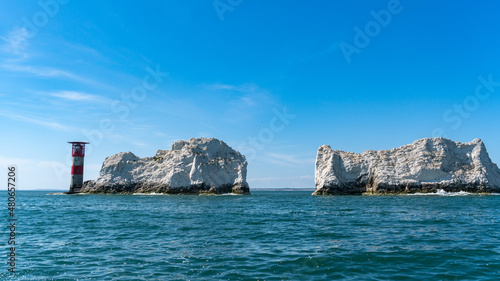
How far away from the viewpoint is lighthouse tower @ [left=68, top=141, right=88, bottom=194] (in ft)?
303

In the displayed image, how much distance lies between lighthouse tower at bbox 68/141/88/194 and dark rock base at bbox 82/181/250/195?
2.71 meters

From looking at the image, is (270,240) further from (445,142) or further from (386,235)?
(445,142)

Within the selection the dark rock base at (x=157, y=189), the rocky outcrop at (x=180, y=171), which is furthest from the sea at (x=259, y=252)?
the rocky outcrop at (x=180, y=171)

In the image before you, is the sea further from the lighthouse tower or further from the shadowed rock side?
the lighthouse tower

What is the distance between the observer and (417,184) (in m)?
74.3

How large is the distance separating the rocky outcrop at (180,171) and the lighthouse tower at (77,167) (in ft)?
9.95

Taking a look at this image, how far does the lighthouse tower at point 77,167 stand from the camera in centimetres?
9231

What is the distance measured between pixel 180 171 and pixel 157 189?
26.8 ft

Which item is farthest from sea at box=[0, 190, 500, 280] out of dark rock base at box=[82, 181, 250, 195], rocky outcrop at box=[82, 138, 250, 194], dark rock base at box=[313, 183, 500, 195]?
rocky outcrop at box=[82, 138, 250, 194]

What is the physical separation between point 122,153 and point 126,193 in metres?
12.1

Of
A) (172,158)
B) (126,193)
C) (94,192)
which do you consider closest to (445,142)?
(172,158)

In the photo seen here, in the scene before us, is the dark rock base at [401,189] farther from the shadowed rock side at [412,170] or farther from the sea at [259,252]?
the sea at [259,252]

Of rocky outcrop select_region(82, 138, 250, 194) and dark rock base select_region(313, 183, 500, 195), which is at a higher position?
rocky outcrop select_region(82, 138, 250, 194)

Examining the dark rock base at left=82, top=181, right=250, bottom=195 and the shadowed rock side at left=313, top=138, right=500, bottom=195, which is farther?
the dark rock base at left=82, top=181, right=250, bottom=195
